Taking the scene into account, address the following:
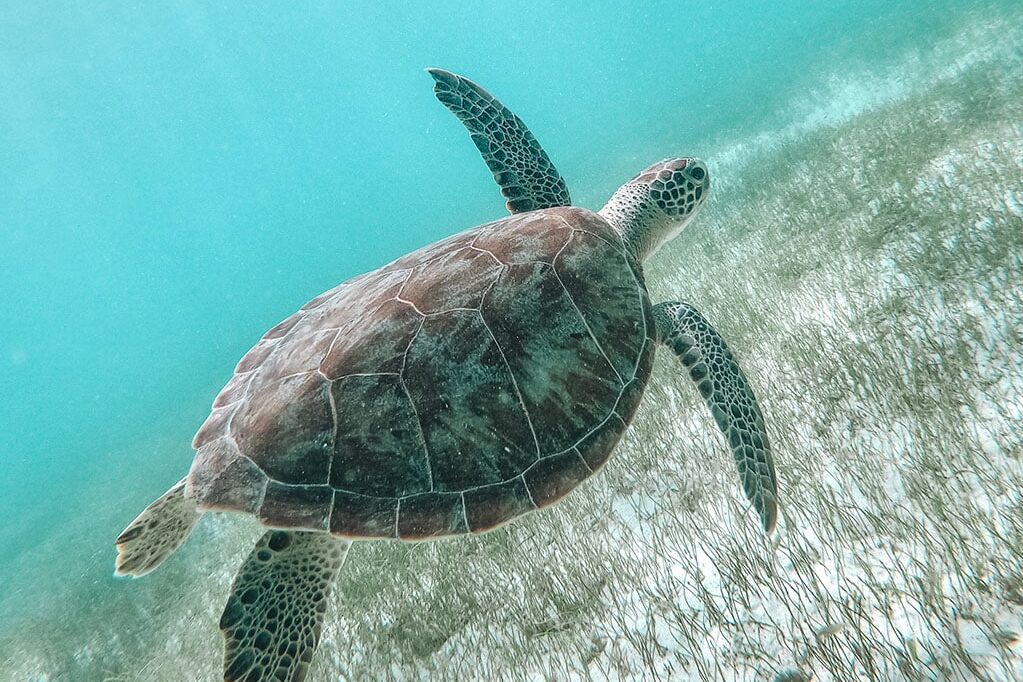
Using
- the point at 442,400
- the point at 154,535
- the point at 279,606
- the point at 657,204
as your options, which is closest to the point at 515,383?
the point at 442,400

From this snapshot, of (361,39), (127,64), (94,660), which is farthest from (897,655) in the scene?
(361,39)

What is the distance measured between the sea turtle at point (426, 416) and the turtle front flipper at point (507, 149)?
170cm

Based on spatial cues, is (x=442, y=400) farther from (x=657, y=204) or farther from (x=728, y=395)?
(x=657, y=204)

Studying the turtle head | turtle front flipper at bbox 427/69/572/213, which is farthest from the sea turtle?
turtle front flipper at bbox 427/69/572/213

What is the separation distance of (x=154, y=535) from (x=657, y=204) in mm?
5114

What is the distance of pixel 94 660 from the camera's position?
246 inches

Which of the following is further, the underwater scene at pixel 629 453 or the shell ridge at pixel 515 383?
the shell ridge at pixel 515 383

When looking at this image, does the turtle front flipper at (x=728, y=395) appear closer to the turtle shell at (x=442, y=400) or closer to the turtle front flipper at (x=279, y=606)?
the turtle shell at (x=442, y=400)

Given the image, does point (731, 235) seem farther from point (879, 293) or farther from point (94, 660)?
point (94, 660)

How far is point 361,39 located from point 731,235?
14326cm

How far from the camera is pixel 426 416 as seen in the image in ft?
9.37

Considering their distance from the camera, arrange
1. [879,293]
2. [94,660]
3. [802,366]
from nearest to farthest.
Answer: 1. [802,366]
2. [879,293]
3. [94,660]

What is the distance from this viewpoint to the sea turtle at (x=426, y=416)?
9.12 ft

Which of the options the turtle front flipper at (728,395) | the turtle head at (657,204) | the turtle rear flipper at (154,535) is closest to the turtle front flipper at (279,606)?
the turtle rear flipper at (154,535)
